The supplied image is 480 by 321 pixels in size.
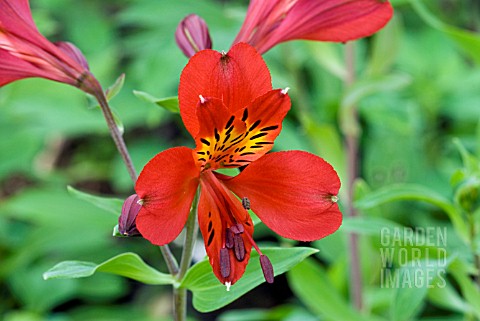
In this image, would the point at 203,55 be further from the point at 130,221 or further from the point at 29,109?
the point at 29,109

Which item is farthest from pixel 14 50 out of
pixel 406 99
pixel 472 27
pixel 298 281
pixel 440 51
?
pixel 472 27

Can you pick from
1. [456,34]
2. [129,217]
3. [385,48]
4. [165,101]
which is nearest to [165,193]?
[129,217]

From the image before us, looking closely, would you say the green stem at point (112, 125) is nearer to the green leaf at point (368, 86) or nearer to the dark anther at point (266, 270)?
the dark anther at point (266, 270)

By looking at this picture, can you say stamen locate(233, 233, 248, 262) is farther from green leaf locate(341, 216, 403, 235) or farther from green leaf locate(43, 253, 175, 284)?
green leaf locate(341, 216, 403, 235)

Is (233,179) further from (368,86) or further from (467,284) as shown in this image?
(368,86)

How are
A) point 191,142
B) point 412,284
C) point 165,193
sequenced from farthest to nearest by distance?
1. point 191,142
2. point 412,284
3. point 165,193
